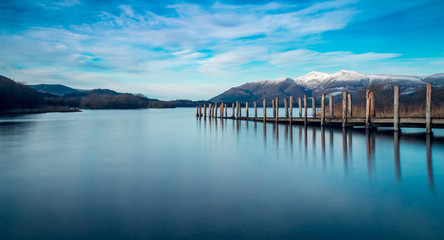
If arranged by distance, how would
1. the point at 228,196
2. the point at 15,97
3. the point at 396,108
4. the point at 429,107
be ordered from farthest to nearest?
the point at 15,97, the point at 396,108, the point at 429,107, the point at 228,196

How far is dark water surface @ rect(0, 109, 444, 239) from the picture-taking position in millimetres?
4832

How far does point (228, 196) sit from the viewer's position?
6703mm

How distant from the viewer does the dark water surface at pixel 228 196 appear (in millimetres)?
4832

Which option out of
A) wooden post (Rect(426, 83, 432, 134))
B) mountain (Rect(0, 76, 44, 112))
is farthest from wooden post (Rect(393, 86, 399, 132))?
mountain (Rect(0, 76, 44, 112))

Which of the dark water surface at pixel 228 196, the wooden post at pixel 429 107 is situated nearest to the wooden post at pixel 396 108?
the wooden post at pixel 429 107

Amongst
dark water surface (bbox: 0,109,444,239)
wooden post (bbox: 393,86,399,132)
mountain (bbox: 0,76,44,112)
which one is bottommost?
dark water surface (bbox: 0,109,444,239)

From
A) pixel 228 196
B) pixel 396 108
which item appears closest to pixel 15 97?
pixel 396 108

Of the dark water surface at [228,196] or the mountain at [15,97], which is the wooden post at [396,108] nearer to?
the dark water surface at [228,196]

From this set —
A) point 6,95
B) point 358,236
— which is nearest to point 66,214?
point 358,236

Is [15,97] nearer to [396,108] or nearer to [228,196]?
[396,108]

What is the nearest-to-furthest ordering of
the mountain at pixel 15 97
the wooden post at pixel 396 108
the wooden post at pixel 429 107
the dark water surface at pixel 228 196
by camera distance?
the dark water surface at pixel 228 196 < the wooden post at pixel 429 107 < the wooden post at pixel 396 108 < the mountain at pixel 15 97

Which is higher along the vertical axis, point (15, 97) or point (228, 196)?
point (15, 97)

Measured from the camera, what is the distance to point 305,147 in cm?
1424

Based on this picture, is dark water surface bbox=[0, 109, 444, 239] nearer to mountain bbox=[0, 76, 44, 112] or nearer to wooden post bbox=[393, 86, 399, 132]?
wooden post bbox=[393, 86, 399, 132]
